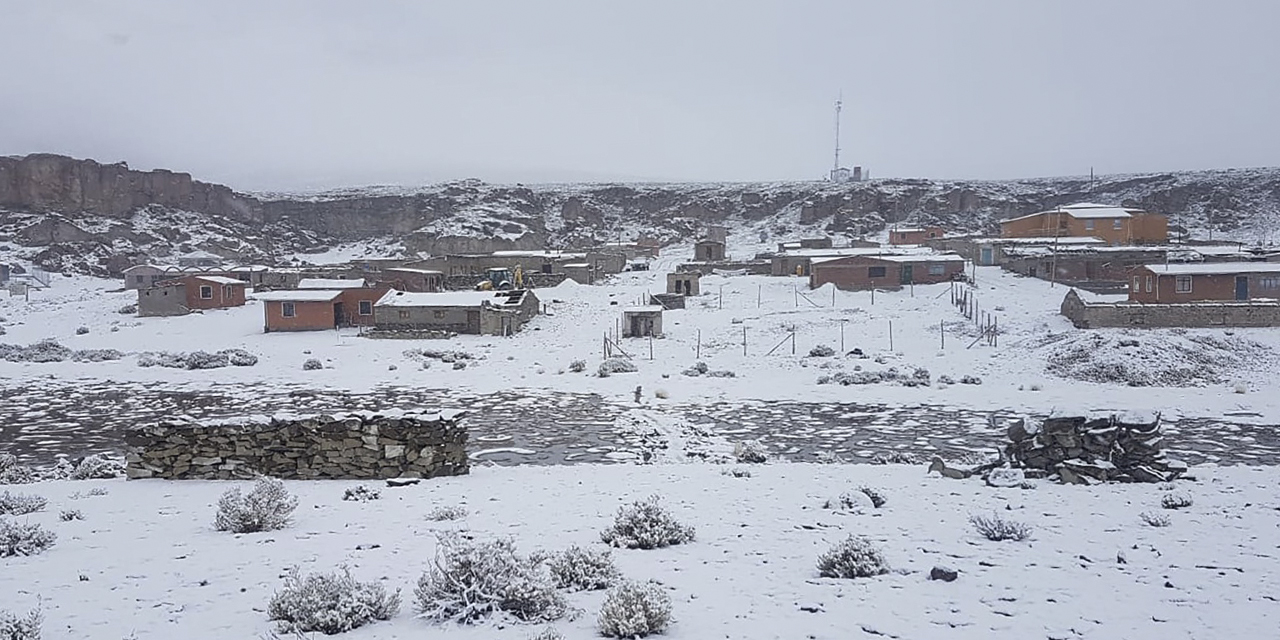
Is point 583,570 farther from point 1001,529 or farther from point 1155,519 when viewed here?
point 1155,519

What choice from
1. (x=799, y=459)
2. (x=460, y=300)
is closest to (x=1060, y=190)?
(x=460, y=300)

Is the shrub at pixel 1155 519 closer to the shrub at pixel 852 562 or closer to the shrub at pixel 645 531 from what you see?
the shrub at pixel 852 562

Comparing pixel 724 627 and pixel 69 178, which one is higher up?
pixel 69 178

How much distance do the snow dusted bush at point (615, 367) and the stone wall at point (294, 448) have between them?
60.9ft

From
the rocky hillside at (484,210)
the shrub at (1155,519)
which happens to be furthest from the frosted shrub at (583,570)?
the rocky hillside at (484,210)

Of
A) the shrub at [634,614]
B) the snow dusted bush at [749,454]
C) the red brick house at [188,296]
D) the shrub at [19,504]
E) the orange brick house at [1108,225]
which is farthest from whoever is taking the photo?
the orange brick house at [1108,225]

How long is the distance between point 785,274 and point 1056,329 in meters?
27.0

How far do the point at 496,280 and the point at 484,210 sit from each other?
61.7 m

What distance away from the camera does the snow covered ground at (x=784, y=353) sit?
27438 millimetres

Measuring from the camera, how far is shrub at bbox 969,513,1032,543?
28.4 feet

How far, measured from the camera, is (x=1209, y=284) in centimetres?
A: 4044

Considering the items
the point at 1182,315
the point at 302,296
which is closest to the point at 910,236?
the point at 1182,315

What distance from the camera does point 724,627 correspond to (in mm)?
6328

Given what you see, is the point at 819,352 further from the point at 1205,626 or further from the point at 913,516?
the point at 1205,626
